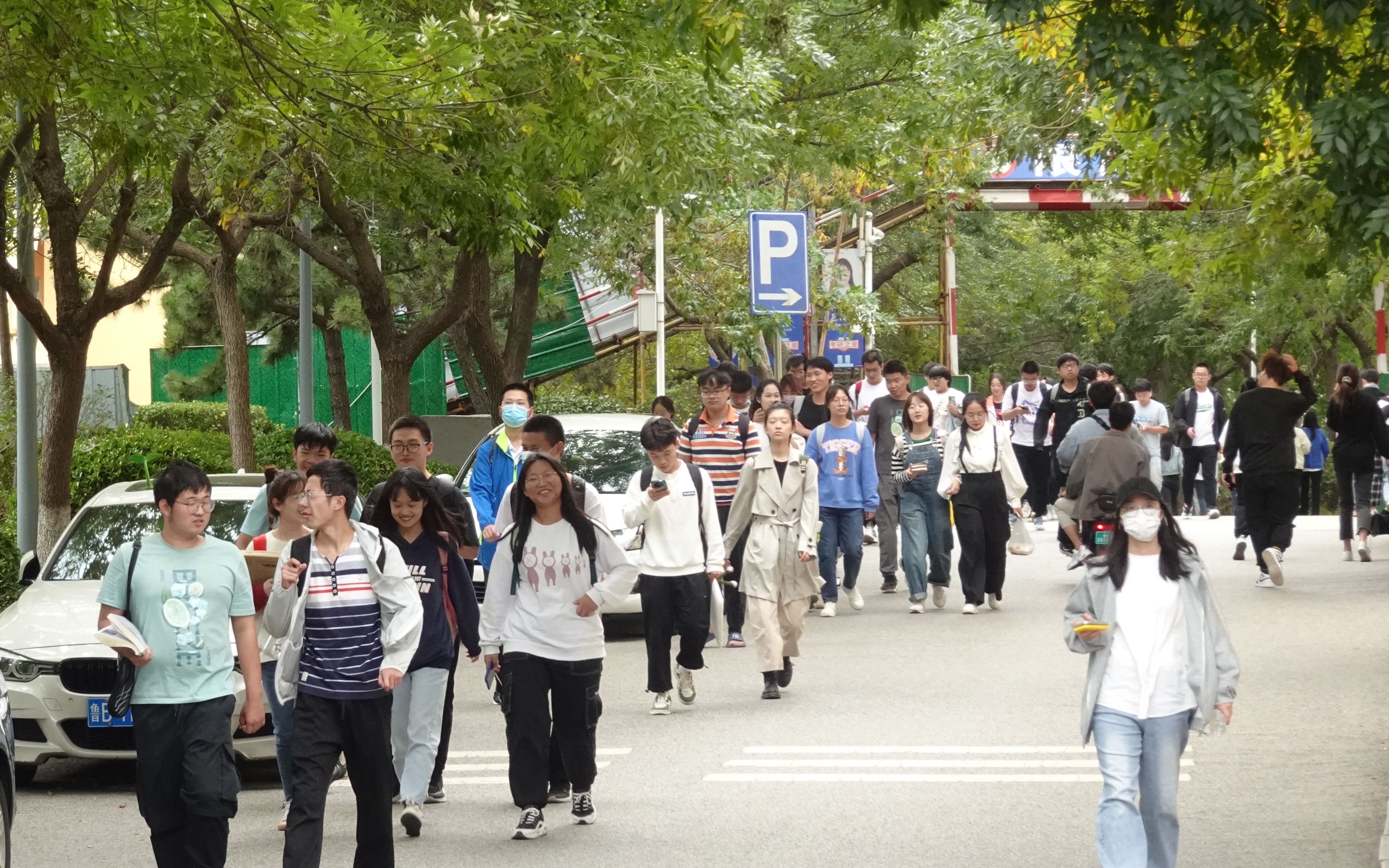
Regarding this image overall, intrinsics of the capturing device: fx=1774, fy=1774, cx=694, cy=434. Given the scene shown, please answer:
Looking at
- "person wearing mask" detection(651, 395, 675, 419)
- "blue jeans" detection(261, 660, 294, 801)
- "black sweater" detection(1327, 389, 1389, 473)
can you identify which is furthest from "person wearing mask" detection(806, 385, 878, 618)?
"blue jeans" detection(261, 660, 294, 801)

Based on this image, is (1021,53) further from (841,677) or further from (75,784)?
(75,784)

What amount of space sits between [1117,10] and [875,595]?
32.6ft

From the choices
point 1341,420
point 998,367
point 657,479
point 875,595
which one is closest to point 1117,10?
point 657,479

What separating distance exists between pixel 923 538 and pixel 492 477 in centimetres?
508

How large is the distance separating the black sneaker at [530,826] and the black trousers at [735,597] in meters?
5.23

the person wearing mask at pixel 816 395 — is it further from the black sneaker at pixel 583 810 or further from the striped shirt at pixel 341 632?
the striped shirt at pixel 341 632

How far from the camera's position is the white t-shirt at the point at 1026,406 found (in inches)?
798

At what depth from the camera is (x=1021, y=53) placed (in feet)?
49.8

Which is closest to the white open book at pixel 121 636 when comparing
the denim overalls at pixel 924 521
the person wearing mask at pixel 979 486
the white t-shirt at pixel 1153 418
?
the person wearing mask at pixel 979 486

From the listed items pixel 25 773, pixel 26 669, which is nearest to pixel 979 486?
pixel 25 773

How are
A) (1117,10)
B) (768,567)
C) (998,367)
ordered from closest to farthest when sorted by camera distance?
(1117,10) < (768,567) < (998,367)

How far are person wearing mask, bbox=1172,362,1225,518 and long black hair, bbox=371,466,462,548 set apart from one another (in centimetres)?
1467

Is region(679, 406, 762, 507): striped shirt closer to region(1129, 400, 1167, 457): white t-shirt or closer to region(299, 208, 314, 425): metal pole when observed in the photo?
region(1129, 400, 1167, 457): white t-shirt

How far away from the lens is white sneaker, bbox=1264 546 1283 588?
611 inches
